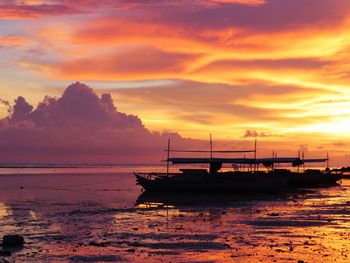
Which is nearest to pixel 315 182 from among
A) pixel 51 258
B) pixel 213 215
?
pixel 213 215

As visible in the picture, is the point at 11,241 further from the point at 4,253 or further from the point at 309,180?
the point at 309,180

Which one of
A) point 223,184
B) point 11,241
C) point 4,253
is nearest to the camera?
point 4,253

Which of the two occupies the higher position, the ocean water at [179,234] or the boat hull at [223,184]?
the boat hull at [223,184]

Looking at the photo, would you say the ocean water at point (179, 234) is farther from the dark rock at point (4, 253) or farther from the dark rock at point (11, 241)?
the dark rock at point (11, 241)

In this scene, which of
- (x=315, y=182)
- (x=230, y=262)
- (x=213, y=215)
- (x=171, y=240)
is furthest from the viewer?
(x=315, y=182)

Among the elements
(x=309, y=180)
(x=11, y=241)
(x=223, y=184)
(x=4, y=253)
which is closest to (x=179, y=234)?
(x=11, y=241)

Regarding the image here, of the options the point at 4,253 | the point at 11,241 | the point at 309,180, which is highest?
the point at 309,180

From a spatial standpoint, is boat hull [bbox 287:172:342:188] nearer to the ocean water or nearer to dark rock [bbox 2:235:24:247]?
the ocean water

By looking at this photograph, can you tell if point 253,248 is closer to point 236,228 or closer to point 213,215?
point 236,228

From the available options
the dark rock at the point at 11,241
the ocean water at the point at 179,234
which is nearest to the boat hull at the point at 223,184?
the ocean water at the point at 179,234

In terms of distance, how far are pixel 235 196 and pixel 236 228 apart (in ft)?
113

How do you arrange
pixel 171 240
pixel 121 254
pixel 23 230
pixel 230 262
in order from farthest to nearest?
pixel 23 230
pixel 171 240
pixel 121 254
pixel 230 262

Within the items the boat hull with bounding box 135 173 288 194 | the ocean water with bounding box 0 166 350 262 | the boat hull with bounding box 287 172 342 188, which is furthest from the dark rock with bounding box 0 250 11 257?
the boat hull with bounding box 287 172 342 188

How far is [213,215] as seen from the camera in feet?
135
